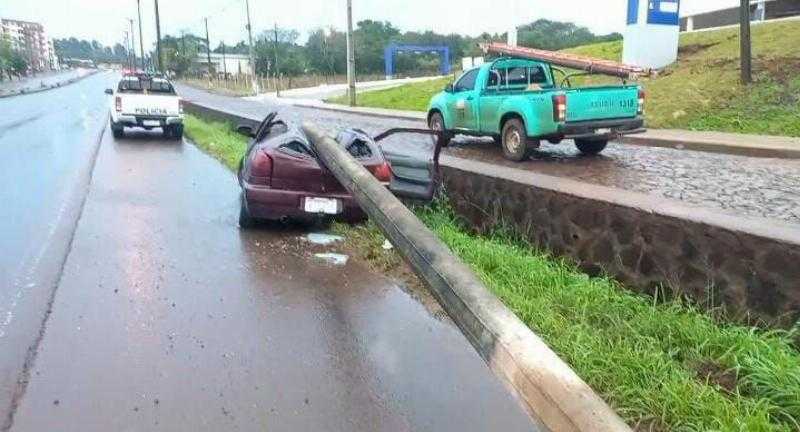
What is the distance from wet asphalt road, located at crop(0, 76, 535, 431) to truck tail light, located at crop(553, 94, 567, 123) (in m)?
5.20

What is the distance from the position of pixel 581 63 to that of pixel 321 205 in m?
6.88

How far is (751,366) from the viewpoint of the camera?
3.57 metres

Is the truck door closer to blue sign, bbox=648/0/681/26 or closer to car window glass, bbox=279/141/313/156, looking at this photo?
car window glass, bbox=279/141/313/156

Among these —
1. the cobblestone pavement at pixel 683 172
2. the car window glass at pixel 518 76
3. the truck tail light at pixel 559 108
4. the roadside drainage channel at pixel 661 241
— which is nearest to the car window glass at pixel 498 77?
the car window glass at pixel 518 76

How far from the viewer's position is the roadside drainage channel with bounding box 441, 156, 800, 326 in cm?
414

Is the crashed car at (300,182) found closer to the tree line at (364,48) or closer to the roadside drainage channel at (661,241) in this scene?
the roadside drainage channel at (661,241)

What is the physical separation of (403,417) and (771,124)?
13614 mm

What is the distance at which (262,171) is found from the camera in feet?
23.9

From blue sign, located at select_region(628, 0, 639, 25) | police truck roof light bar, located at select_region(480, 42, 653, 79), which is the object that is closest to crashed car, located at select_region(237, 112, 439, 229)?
police truck roof light bar, located at select_region(480, 42, 653, 79)

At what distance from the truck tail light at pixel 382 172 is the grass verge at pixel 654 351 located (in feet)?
5.82

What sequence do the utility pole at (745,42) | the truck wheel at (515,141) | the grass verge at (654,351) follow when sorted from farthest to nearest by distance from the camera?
the utility pole at (745,42) < the truck wheel at (515,141) < the grass verge at (654,351)

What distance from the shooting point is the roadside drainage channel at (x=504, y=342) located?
2363 mm

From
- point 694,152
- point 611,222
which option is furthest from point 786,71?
point 611,222

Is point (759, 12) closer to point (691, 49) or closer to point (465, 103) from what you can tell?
point (691, 49)
